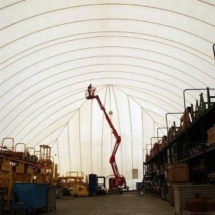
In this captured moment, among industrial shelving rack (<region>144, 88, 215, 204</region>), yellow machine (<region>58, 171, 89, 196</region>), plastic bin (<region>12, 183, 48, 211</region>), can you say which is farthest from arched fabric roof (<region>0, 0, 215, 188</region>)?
plastic bin (<region>12, 183, 48, 211</region>)

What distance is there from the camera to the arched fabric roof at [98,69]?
750 inches

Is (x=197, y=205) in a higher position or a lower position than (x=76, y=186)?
lower

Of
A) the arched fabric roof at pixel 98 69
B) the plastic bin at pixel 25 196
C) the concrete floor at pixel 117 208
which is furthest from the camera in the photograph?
the arched fabric roof at pixel 98 69

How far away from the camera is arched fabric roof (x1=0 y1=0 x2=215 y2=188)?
750 inches

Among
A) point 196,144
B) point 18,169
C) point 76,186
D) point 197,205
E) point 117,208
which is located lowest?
point 117,208

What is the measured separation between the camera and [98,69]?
2941 centimetres

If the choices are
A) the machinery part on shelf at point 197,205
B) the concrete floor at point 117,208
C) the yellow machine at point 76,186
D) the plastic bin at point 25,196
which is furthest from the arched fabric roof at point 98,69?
the machinery part on shelf at point 197,205

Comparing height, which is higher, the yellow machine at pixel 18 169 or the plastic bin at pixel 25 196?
the yellow machine at pixel 18 169

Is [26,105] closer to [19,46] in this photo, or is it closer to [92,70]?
[92,70]

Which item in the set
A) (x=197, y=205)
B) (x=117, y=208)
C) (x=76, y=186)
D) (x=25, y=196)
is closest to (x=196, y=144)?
(x=117, y=208)

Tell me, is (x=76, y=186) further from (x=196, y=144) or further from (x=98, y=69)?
(x=196, y=144)

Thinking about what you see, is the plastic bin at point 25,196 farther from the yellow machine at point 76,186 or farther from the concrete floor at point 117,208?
the yellow machine at point 76,186

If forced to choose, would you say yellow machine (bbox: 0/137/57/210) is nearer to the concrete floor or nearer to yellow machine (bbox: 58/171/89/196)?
the concrete floor

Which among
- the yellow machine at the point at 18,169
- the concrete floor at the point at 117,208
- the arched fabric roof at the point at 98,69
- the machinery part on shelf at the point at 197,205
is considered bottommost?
the concrete floor at the point at 117,208
